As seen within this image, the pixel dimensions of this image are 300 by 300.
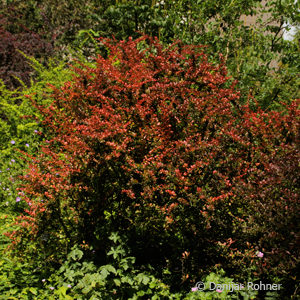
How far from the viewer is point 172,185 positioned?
8.07ft

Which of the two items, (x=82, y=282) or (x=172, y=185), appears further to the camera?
(x=172, y=185)

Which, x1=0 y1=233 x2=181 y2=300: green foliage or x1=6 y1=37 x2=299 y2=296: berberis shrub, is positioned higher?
x1=6 y1=37 x2=299 y2=296: berberis shrub

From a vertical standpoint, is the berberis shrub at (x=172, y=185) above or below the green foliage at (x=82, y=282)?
above

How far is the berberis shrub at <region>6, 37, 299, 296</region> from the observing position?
2.31 m

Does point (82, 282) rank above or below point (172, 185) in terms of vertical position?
below

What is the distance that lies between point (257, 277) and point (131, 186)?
1.32m

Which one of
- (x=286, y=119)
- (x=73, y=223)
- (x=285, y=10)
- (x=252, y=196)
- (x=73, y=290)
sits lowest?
(x=73, y=290)

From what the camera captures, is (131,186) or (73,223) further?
(73,223)

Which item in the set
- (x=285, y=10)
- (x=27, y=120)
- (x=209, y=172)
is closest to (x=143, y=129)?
(x=209, y=172)

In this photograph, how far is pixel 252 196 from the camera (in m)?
2.33

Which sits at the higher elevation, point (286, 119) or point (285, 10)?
point (285, 10)

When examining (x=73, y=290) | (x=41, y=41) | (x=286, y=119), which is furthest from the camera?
(x=41, y=41)

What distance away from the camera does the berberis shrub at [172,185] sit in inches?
91.1

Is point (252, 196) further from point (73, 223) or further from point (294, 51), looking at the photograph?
point (294, 51)
